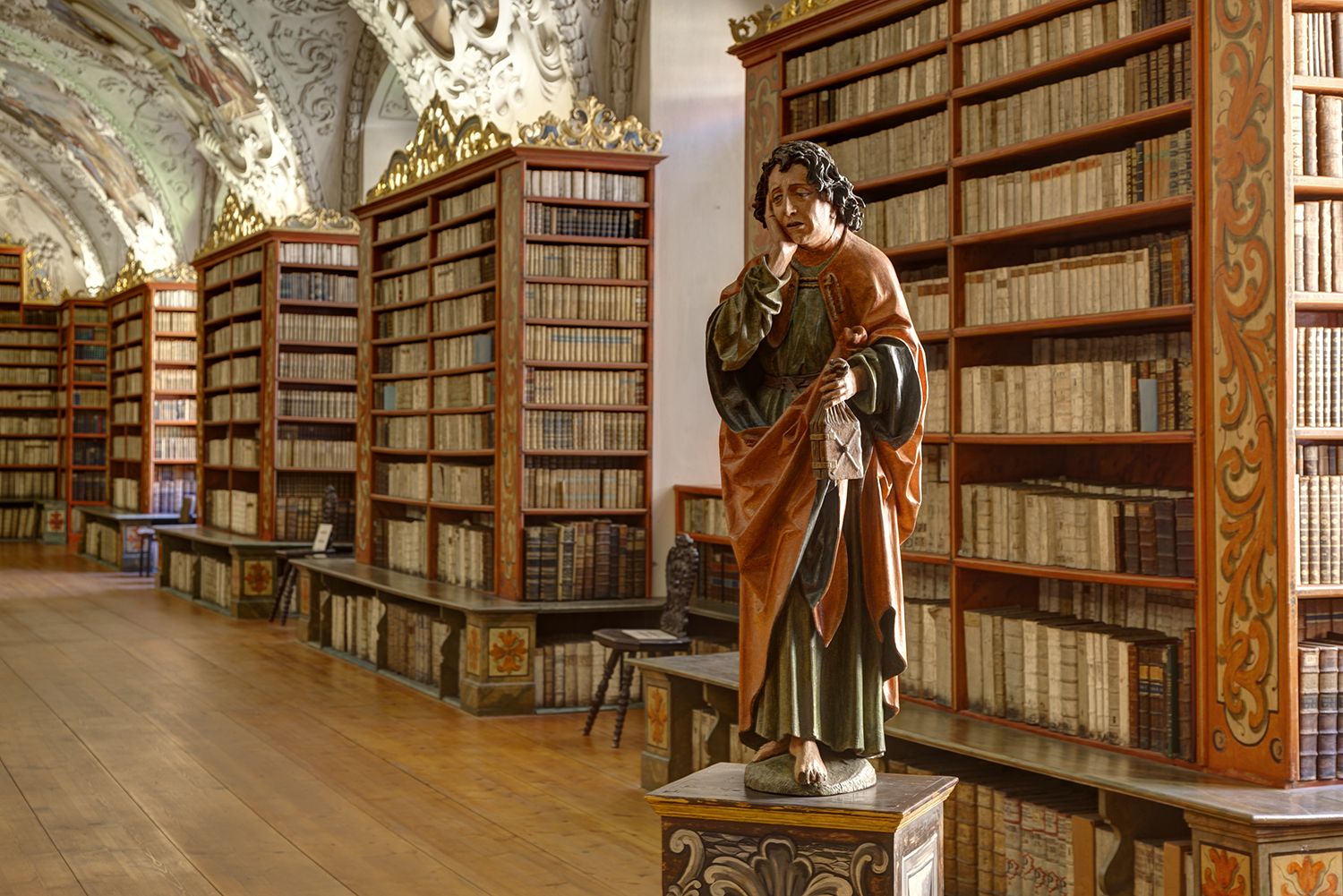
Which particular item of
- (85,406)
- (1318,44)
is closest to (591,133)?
(1318,44)

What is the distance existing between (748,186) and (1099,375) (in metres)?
2.26

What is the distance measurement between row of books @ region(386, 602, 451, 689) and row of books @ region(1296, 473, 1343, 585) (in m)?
5.53

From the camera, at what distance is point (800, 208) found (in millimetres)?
3408

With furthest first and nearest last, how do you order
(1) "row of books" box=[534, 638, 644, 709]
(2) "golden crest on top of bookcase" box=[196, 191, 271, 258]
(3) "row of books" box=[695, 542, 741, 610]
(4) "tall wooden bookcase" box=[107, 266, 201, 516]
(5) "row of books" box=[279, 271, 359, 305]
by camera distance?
(4) "tall wooden bookcase" box=[107, 266, 201, 516] → (2) "golden crest on top of bookcase" box=[196, 191, 271, 258] → (5) "row of books" box=[279, 271, 359, 305] → (1) "row of books" box=[534, 638, 644, 709] → (3) "row of books" box=[695, 542, 741, 610]

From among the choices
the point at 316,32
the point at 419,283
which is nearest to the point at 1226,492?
the point at 419,283

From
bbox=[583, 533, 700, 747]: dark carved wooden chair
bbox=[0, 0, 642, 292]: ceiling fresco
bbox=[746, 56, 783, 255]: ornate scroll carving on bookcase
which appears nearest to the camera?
bbox=[746, 56, 783, 255]: ornate scroll carving on bookcase

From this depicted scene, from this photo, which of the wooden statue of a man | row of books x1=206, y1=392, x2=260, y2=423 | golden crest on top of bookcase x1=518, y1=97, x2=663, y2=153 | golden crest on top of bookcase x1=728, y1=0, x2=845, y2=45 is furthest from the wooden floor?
row of books x1=206, y1=392, x2=260, y2=423

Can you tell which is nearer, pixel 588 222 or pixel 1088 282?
pixel 1088 282

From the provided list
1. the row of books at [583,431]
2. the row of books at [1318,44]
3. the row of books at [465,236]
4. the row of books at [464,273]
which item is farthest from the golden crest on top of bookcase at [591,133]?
the row of books at [1318,44]

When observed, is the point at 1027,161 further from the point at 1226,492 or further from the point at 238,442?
the point at 238,442

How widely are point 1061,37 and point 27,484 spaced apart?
19.5m

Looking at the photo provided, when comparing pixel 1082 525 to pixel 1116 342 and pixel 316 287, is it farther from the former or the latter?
pixel 316 287

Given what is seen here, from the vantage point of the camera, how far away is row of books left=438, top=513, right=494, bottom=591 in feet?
29.7

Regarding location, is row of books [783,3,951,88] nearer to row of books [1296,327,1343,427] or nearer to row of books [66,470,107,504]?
row of books [1296,327,1343,427]
